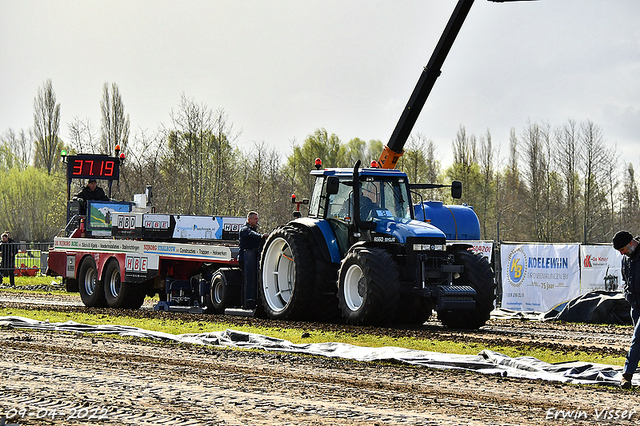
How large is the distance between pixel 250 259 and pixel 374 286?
153 inches

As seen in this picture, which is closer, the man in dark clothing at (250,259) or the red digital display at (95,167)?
the man in dark clothing at (250,259)

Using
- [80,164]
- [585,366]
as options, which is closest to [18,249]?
[80,164]

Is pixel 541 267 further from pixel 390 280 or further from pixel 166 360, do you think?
pixel 166 360

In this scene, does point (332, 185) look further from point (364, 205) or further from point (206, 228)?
point (206, 228)

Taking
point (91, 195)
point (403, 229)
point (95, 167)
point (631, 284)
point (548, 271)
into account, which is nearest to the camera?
point (631, 284)

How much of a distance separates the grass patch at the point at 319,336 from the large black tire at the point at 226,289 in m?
1.54

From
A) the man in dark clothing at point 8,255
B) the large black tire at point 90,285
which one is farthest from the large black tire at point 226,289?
the man in dark clothing at point 8,255

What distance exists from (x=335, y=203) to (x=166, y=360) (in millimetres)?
5952

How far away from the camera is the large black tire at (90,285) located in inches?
788

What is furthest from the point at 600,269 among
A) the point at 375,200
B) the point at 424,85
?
the point at 375,200

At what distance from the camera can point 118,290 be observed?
1958 cm

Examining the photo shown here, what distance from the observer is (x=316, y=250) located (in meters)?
15.3

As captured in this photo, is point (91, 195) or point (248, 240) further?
point (91, 195)

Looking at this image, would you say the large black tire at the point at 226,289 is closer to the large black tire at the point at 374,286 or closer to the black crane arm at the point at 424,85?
the large black tire at the point at 374,286
